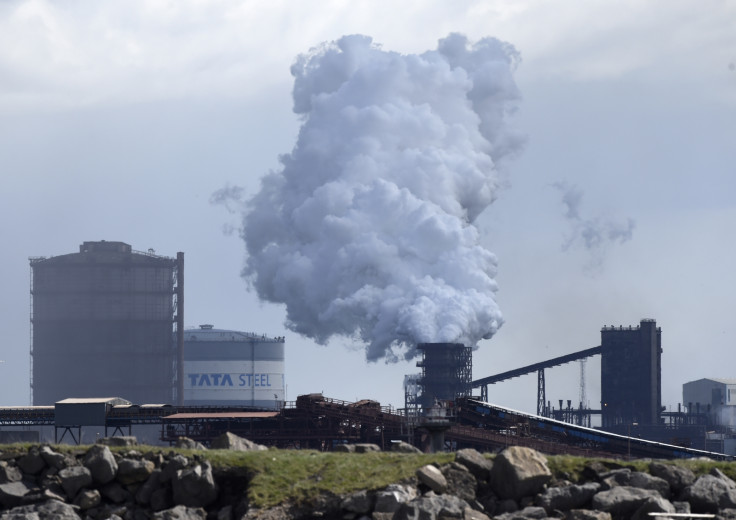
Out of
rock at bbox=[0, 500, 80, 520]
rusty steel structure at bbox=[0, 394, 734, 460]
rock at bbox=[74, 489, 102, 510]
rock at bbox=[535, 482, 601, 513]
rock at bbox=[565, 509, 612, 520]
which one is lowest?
rusty steel structure at bbox=[0, 394, 734, 460]

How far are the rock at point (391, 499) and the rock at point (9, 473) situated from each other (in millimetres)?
10351

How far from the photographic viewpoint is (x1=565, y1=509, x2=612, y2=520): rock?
1284 inches

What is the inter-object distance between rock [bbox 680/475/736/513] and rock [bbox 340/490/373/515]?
784 cm

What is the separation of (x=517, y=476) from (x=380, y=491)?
11.6 ft

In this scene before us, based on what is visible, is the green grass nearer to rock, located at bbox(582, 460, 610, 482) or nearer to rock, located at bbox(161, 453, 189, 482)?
rock, located at bbox(161, 453, 189, 482)

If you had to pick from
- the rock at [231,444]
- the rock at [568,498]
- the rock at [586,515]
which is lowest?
the rock at [586,515]

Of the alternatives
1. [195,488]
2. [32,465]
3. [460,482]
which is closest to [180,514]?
[195,488]

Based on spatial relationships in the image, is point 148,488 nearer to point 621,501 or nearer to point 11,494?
point 11,494

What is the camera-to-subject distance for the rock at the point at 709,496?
34.1 meters

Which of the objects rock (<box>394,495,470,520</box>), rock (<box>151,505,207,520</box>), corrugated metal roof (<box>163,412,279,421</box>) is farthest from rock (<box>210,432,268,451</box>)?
corrugated metal roof (<box>163,412,279,421</box>)

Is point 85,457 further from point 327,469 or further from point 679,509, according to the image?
point 679,509

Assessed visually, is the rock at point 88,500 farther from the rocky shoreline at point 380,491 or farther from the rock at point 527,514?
the rock at point 527,514

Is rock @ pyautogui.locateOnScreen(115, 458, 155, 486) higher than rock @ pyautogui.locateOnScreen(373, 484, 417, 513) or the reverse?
higher

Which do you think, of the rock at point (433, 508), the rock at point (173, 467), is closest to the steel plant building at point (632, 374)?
the rock at point (173, 467)
